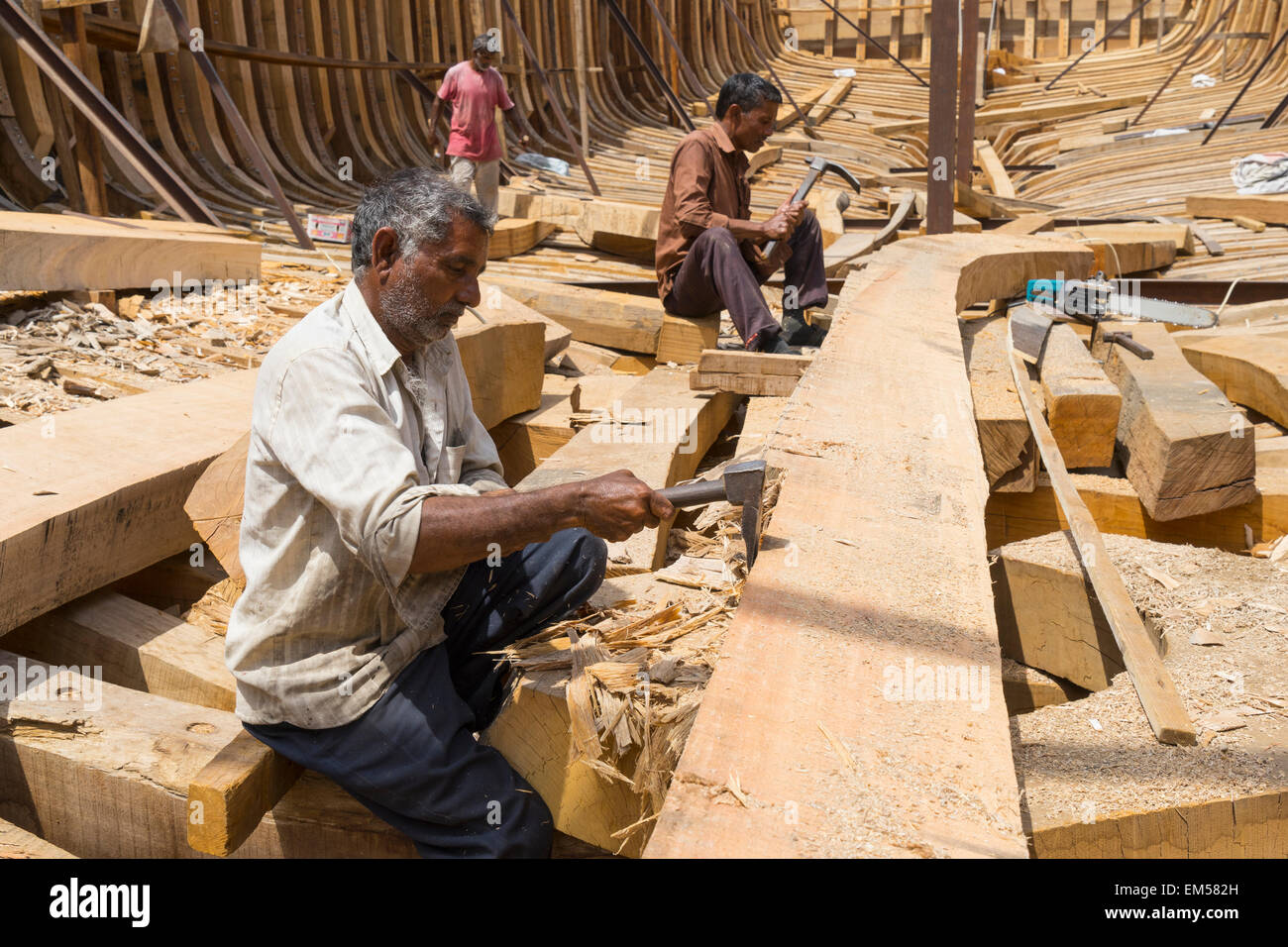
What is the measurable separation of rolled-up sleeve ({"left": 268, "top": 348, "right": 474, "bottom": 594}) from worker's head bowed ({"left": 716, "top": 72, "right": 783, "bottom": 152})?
12.4 ft

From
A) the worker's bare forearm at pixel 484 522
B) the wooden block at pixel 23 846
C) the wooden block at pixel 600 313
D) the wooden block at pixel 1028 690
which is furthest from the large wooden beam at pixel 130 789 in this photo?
the wooden block at pixel 600 313

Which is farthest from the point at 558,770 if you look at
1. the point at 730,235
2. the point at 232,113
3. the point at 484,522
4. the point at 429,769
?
the point at 232,113

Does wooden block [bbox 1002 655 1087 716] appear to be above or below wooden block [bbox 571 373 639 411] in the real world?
below

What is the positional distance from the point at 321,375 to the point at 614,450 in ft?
5.93

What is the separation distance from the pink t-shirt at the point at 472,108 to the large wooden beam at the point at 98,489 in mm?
4813

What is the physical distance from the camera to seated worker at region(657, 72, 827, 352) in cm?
492

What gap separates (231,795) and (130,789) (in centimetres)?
35

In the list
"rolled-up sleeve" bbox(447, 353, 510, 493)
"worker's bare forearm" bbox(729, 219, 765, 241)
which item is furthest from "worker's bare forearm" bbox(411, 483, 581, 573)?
"worker's bare forearm" bbox(729, 219, 765, 241)

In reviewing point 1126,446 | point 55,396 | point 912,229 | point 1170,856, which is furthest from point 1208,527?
point 912,229

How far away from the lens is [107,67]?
8.09 metres

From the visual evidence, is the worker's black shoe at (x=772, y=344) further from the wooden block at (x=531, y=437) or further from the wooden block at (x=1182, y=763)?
the wooden block at (x=1182, y=763)

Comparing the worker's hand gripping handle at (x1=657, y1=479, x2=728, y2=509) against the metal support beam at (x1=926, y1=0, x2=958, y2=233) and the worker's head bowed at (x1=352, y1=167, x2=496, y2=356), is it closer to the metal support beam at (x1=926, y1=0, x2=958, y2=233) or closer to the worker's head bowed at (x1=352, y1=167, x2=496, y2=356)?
the worker's head bowed at (x1=352, y1=167, x2=496, y2=356)

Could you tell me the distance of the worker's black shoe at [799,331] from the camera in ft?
17.6

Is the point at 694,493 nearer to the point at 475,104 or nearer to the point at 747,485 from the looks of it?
the point at 747,485
